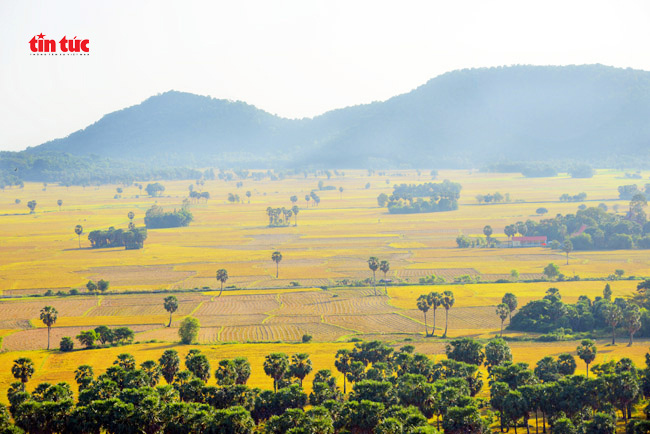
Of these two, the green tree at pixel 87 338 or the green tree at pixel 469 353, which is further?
the green tree at pixel 87 338

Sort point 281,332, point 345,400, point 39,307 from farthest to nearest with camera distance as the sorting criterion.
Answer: point 39,307 < point 281,332 < point 345,400

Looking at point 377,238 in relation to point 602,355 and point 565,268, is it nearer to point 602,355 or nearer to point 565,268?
point 565,268

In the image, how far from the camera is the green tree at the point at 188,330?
82.2 m

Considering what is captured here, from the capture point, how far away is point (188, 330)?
82312 mm

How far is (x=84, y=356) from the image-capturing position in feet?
253

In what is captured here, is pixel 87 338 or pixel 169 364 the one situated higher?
pixel 169 364

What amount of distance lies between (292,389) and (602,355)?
4027 cm

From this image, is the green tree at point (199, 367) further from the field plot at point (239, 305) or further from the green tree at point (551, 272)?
the green tree at point (551, 272)

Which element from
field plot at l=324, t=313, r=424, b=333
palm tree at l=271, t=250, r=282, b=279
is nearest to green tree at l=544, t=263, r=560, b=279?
field plot at l=324, t=313, r=424, b=333

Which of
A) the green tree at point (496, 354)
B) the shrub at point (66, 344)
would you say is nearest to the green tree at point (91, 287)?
the shrub at point (66, 344)

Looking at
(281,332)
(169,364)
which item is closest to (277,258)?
(281,332)

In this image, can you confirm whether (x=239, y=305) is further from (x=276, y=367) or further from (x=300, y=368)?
(x=276, y=367)

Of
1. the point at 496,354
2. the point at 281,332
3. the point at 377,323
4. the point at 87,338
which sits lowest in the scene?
the point at 281,332

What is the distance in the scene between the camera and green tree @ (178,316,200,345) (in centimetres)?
8219
